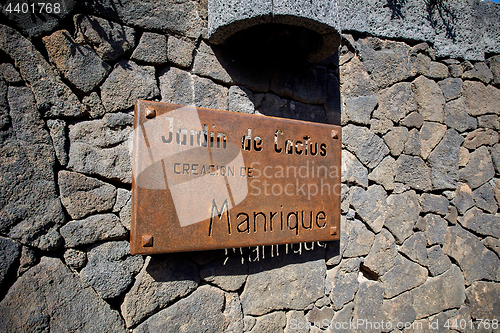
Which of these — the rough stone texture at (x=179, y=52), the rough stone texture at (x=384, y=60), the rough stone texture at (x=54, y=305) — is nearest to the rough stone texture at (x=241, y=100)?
the rough stone texture at (x=179, y=52)

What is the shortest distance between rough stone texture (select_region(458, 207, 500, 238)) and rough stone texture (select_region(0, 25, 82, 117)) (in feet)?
7.79

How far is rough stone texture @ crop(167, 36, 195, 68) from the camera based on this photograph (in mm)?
1328

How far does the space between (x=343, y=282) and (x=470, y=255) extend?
1.01 m

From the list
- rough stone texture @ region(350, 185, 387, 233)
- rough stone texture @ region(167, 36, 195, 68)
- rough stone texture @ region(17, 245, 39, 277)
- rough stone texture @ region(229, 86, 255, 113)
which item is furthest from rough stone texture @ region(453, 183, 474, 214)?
rough stone texture @ region(17, 245, 39, 277)

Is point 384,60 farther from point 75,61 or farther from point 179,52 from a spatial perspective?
point 75,61

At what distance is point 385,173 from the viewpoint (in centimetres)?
174

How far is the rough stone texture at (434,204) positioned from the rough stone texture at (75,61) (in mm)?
1972

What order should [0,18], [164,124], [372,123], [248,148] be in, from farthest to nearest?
1. [372,123]
2. [248,148]
3. [164,124]
4. [0,18]

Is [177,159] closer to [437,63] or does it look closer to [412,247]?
[412,247]

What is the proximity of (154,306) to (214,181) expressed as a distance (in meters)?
0.59

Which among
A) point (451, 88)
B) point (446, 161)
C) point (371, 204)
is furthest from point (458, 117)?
point (371, 204)

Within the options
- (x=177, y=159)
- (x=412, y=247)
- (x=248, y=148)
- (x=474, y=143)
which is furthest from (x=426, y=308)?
(x=177, y=159)

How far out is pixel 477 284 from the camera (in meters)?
1.90

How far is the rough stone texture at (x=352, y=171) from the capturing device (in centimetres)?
165
